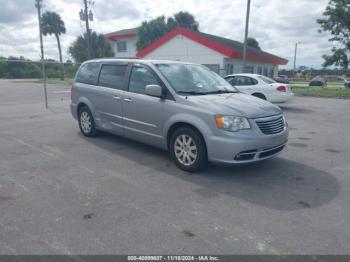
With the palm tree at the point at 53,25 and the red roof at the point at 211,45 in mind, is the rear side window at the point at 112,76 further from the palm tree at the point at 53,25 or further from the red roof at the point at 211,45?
the palm tree at the point at 53,25

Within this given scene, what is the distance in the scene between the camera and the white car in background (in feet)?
39.8

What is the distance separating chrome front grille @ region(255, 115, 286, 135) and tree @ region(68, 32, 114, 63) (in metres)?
32.0

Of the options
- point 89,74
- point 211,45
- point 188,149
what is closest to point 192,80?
point 188,149

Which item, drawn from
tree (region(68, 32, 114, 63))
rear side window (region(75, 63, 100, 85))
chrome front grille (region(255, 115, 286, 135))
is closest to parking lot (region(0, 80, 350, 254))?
chrome front grille (region(255, 115, 286, 135))

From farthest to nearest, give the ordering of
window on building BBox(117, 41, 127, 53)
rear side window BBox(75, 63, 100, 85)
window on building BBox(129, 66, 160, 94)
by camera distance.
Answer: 1. window on building BBox(117, 41, 127, 53)
2. rear side window BBox(75, 63, 100, 85)
3. window on building BBox(129, 66, 160, 94)

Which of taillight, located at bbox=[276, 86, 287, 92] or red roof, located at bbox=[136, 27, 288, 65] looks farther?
red roof, located at bbox=[136, 27, 288, 65]

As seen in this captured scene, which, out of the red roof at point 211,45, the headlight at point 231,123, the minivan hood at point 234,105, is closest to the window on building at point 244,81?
the minivan hood at point 234,105

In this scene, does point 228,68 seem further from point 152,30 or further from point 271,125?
point 271,125

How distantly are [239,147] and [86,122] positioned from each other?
404 cm

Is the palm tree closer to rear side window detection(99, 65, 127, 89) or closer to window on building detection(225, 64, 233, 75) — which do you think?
window on building detection(225, 64, 233, 75)

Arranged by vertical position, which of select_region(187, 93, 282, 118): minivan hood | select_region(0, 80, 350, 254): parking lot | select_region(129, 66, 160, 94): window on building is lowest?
select_region(0, 80, 350, 254): parking lot

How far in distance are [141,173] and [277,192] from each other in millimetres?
2069

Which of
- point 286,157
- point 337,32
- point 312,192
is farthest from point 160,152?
point 337,32

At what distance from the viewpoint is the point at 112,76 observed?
6.18 meters
